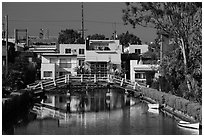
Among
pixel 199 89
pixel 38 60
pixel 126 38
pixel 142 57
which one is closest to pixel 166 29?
pixel 199 89

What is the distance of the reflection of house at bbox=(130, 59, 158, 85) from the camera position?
47.3 metres

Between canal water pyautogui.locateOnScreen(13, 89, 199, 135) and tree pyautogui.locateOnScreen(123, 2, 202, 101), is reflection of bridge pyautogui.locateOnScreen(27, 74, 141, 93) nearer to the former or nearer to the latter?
canal water pyautogui.locateOnScreen(13, 89, 199, 135)

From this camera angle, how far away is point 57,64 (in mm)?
52406

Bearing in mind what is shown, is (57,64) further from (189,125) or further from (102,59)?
(189,125)

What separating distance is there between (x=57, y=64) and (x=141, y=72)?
32.9 feet

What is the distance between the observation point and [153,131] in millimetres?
20953

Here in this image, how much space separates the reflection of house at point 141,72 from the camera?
47341 mm

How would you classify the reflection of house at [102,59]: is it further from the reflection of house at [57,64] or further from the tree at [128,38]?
the tree at [128,38]

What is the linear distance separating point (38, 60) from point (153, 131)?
1418 inches

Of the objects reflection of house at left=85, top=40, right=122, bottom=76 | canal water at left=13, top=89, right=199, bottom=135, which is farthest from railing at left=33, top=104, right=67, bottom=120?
reflection of house at left=85, top=40, right=122, bottom=76

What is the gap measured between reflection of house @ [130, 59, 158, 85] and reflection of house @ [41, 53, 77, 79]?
730 cm

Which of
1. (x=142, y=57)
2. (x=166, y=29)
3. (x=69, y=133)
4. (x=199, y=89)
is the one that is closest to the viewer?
(x=69, y=133)

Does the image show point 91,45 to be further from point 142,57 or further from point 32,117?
point 32,117

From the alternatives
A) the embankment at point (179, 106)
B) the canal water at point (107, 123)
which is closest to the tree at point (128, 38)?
the embankment at point (179, 106)
